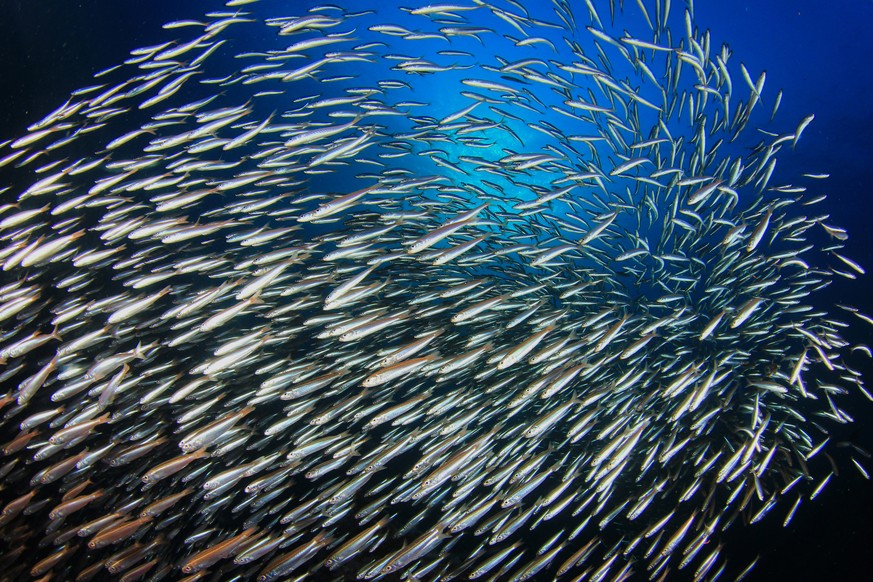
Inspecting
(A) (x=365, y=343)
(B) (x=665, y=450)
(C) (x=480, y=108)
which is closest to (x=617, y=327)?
(B) (x=665, y=450)

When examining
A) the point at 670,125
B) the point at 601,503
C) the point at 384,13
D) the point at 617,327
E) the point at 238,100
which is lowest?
the point at 601,503

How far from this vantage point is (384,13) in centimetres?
1348

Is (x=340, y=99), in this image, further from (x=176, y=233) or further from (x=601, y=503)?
(x=601, y=503)

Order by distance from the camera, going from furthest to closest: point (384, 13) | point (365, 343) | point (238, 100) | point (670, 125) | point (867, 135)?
point (238, 100) < point (670, 125) < point (867, 135) < point (384, 13) < point (365, 343)

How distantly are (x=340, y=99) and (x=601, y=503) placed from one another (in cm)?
717

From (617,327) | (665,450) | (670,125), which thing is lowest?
(665,450)

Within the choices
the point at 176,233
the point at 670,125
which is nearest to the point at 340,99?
the point at 176,233

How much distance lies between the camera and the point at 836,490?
7.94 metres

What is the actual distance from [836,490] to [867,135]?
14146 mm

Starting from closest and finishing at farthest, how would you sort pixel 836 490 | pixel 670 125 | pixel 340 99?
pixel 340 99 < pixel 836 490 < pixel 670 125

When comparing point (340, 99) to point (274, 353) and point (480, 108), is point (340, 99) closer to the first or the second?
point (274, 353)

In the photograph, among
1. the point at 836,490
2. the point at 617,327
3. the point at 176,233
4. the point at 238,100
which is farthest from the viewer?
the point at 238,100

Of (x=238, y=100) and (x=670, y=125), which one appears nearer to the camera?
(x=670, y=125)

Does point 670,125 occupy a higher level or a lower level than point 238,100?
lower
